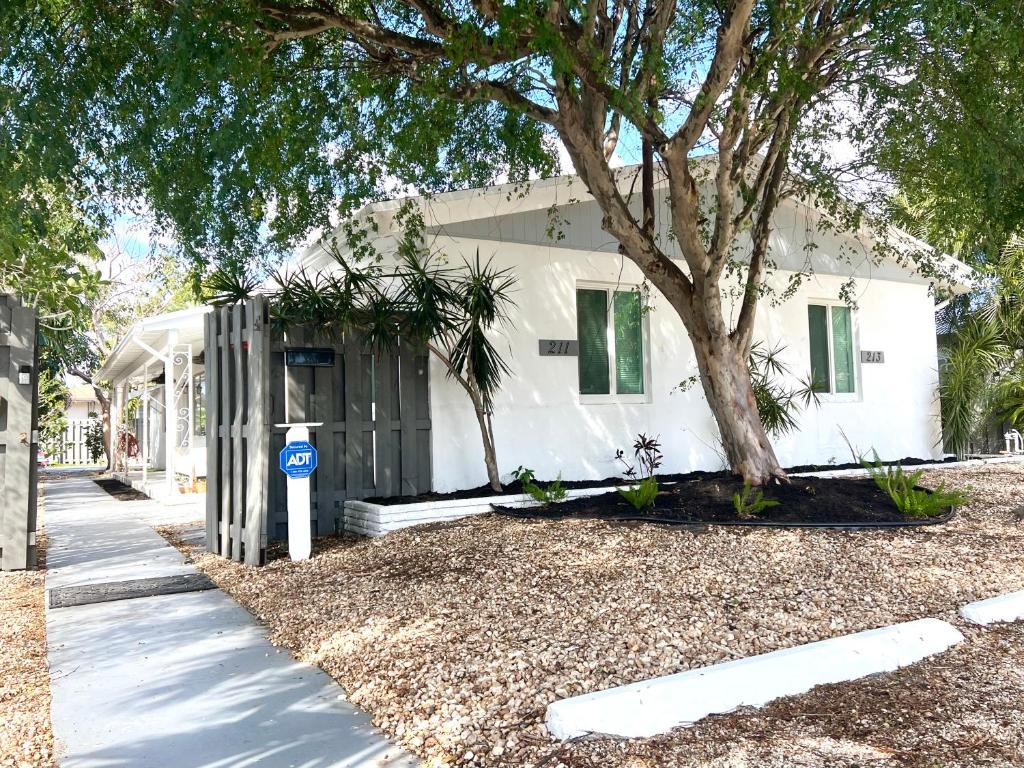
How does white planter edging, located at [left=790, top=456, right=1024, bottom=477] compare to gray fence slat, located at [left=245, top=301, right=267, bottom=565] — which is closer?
gray fence slat, located at [left=245, top=301, right=267, bottom=565]

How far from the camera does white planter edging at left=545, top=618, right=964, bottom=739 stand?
336 centimetres

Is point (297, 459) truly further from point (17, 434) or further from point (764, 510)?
point (764, 510)

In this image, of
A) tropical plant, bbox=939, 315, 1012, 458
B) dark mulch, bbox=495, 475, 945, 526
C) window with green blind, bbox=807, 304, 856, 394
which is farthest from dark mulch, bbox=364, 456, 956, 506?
tropical plant, bbox=939, 315, 1012, 458

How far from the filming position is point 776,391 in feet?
38.0

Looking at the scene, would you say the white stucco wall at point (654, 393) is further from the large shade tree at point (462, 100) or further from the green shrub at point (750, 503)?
the green shrub at point (750, 503)

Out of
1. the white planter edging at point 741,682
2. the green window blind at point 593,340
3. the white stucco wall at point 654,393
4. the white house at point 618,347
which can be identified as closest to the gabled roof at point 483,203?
the white house at point 618,347

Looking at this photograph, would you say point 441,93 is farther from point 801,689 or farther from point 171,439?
point 171,439

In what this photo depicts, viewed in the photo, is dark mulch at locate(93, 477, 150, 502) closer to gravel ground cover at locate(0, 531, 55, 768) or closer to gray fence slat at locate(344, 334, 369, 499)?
gray fence slat at locate(344, 334, 369, 499)

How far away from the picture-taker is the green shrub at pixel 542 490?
834 cm

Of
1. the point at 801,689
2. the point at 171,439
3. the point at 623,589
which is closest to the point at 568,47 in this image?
the point at 623,589

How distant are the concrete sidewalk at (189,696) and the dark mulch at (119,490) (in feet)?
29.1

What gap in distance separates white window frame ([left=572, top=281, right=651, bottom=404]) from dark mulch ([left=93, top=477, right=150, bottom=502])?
8179 millimetres

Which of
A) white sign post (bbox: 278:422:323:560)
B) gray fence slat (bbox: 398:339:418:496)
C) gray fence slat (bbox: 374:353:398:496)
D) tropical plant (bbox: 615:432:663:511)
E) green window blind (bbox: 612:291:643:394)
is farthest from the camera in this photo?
green window blind (bbox: 612:291:643:394)

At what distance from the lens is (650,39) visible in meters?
6.67
